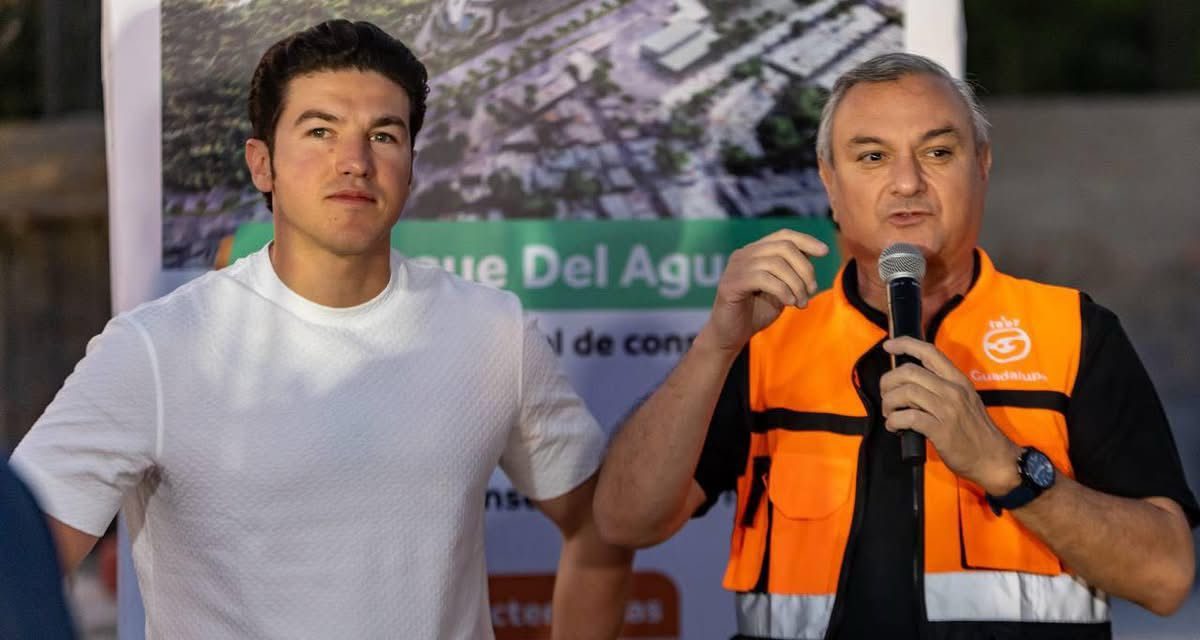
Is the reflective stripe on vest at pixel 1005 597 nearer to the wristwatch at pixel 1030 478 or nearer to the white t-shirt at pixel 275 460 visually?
the wristwatch at pixel 1030 478

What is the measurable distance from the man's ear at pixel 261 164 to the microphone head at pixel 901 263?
3.52ft

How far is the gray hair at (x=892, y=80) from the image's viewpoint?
9.40 ft

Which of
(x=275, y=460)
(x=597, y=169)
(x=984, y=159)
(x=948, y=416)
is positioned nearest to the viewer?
(x=948, y=416)

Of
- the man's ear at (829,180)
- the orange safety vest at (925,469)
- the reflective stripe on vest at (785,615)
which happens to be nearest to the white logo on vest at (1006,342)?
the orange safety vest at (925,469)

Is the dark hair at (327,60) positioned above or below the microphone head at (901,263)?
above

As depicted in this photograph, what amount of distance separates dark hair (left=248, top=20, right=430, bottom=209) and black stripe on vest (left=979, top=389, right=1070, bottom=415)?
111 cm

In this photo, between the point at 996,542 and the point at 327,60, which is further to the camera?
the point at 327,60

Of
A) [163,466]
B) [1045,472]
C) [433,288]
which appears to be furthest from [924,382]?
[163,466]

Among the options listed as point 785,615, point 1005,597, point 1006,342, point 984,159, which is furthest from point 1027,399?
point 785,615

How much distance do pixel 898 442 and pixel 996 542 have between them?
0.75 ft

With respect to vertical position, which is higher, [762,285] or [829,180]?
A: [829,180]

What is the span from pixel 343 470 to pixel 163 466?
0.95 feet

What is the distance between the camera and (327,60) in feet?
9.33

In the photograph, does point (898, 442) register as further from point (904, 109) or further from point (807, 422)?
point (904, 109)
